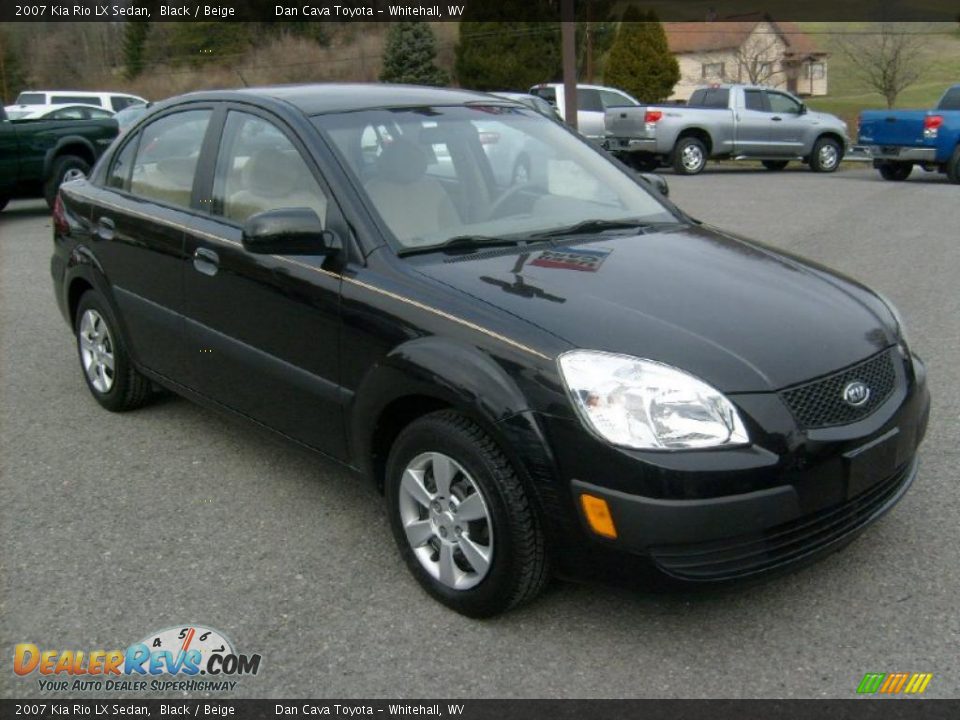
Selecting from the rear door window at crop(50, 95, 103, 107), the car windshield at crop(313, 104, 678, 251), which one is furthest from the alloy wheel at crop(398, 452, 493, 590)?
the rear door window at crop(50, 95, 103, 107)

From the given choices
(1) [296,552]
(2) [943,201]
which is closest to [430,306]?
(1) [296,552]

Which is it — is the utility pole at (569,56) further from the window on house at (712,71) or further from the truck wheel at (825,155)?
the window on house at (712,71)

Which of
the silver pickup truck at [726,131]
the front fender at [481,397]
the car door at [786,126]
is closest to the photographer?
the front fender at [481,397]

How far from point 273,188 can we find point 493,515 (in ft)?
5.80

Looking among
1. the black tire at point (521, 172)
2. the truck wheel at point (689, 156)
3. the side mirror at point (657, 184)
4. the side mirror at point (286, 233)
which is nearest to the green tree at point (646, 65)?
the truck wheel at point (689, 156)

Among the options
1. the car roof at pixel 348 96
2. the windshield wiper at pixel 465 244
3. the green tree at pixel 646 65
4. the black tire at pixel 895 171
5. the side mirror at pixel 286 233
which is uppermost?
the green tree at pixel 646 65

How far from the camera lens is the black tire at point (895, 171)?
1900 cm

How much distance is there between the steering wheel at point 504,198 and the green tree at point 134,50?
61680 millimetres

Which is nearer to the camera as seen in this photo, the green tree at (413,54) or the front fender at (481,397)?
the front fender at (481,397)

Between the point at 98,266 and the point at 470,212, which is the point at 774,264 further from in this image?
the point at 98,266

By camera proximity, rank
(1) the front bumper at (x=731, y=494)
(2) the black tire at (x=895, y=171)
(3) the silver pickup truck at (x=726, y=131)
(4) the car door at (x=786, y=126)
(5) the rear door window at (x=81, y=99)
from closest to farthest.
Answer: (1) the front bumper at (x=731, y=494), (2) the black tire at (x=895, y=171), (3) the silver pickup truck at (x=726, y=131), (4) the car door at (x=786, y=126), (5) the rear door window at (x=81, y=99)

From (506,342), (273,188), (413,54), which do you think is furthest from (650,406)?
(413,54)

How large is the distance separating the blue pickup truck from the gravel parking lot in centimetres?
1362

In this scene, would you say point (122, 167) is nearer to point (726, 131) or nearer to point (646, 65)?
point (726, 131)
